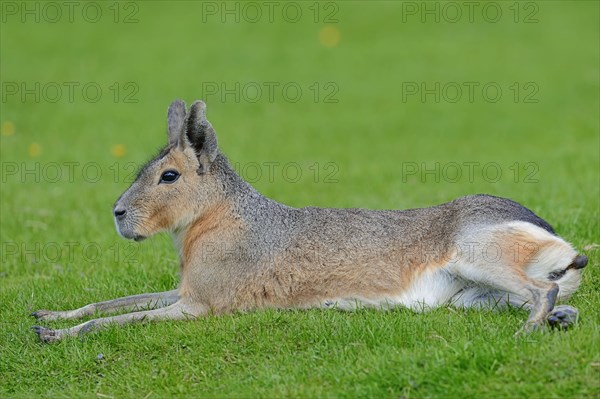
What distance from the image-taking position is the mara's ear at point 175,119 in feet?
24.4

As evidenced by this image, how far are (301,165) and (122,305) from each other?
26.5ft

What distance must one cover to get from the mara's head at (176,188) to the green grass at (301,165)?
0.88 meters

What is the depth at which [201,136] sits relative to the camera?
7254 millimetres

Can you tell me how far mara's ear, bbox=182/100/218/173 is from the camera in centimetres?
712

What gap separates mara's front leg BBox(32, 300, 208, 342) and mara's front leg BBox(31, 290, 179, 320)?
0.44 meters
